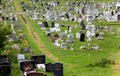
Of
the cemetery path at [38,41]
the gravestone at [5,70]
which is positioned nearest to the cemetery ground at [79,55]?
the cemetery path at [38,41]

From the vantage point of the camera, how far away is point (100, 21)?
56250 millimetres

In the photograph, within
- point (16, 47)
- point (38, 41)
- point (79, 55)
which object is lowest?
point (79, 55)

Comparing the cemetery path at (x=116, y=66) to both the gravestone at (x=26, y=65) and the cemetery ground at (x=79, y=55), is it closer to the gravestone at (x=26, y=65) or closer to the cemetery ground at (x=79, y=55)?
the cemetery ground at (x=79, y=55)

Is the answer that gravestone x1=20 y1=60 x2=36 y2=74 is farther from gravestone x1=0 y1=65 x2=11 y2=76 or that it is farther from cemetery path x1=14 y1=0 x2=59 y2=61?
cemetery path x1=14 y1=0 x2=59 y2=61

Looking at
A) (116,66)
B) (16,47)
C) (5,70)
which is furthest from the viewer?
(16,47)

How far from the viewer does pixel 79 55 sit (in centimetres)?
3300

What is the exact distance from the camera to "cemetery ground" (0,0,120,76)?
2695 centimetres

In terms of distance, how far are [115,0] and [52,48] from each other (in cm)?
5414

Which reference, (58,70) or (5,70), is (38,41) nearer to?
(58,70)

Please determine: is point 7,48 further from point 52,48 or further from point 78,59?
point 78,59

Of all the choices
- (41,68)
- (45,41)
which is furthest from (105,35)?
(41,68)

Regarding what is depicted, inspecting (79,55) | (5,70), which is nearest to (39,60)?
(5,70)

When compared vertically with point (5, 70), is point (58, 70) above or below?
below

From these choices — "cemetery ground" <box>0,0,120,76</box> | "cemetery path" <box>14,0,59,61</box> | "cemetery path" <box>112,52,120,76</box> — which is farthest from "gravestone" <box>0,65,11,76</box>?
"cemetery path" <box>14,0,59,61</box>
